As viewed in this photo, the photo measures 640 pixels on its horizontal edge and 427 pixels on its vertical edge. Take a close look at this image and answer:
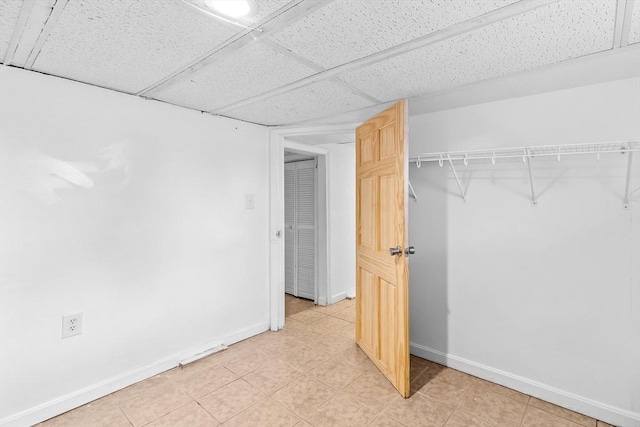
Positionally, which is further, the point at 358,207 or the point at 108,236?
the point at 358,207

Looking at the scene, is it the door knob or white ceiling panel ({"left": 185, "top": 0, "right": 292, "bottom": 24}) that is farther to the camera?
the door knob

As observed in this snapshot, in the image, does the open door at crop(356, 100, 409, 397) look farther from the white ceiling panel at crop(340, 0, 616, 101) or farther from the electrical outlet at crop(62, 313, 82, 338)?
the electrical outlet at crop(62, 313, 82, 338)

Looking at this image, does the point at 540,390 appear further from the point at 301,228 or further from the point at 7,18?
the point at 7,18

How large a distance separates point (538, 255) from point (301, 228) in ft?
9.00

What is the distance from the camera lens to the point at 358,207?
2721mm

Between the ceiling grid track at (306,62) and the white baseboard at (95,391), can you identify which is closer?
the ceiling grid track at (306,62)

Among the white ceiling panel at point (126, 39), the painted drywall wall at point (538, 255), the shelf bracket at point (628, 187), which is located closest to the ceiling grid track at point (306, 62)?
the white ceiling panel at point (126, 39)

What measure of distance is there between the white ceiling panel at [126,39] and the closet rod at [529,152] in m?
1.65

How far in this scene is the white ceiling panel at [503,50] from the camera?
4.10 feet

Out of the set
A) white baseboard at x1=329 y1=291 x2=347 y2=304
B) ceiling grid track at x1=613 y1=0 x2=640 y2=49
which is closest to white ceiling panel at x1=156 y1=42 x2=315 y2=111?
ceiling grid track at x1=613 y1=0 x2=640 y2=49

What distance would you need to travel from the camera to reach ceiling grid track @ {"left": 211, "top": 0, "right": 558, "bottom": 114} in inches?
47.1

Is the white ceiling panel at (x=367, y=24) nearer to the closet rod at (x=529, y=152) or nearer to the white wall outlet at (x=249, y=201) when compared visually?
the closet rod at (x=529, y=152)

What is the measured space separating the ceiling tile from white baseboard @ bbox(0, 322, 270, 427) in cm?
319

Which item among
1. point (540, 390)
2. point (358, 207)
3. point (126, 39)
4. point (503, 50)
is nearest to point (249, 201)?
point (358, 207)
